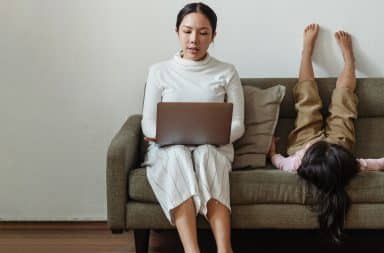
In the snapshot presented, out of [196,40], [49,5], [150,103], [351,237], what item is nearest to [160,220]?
[150,103]

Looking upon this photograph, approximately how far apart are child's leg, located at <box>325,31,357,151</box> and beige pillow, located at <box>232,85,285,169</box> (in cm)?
24

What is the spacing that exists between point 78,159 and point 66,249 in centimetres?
51

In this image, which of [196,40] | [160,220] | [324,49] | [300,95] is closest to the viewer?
[160,220]

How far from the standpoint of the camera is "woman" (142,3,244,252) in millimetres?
2137

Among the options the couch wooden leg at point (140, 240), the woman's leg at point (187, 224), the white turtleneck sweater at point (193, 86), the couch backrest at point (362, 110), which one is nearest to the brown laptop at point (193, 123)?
the white turtleneck sweater at point (193, 86)

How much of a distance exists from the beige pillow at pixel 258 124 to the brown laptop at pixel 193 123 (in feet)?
0.70

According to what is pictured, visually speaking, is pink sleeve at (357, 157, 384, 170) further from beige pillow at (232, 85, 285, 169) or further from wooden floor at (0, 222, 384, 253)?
beige pillow at (232, 85, 285, 169)

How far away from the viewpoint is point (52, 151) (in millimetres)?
2848

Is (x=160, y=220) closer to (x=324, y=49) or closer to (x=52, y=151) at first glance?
(x=52, y=151)

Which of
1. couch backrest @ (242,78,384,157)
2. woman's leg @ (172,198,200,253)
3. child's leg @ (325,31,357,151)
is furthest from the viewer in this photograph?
couch backrest @ (242,78,384,157)

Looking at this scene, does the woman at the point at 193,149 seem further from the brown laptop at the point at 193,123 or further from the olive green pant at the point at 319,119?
the olive green pant at the point at 319,119

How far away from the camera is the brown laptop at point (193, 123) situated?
219 centimetres

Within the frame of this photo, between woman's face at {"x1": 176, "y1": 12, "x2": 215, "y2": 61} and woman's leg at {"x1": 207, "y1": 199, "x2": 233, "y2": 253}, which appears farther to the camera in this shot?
woman's face at {"x1": 176, "y1": 12, "x2": 215, "y2": 61}

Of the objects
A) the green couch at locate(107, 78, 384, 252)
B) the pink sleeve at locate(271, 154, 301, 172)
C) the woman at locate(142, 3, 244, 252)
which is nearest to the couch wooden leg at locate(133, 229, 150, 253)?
the green couch at locate(107, 78, 384, 252)
